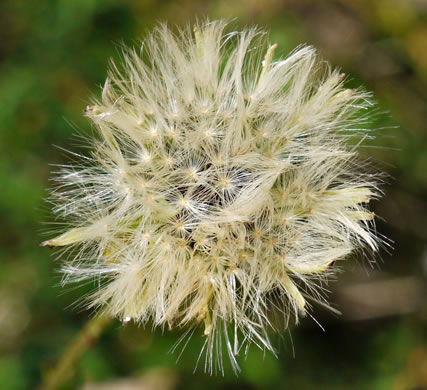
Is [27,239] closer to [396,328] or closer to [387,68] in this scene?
[396,328]

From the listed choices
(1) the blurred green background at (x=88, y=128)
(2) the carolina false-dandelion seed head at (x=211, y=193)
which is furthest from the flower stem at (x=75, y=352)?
(1) the blurred green background at (x=88, y=128)

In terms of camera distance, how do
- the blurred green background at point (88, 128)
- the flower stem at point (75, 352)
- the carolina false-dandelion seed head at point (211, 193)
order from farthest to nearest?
the blurred green background at point (88, 128) → the flower stem at point (75, 352) → the carolina false-dandelion seed head at point (211, 193)

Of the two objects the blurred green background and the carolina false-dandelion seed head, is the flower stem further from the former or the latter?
the blurred green background

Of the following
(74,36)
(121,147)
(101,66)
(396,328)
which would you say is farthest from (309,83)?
(396,328)

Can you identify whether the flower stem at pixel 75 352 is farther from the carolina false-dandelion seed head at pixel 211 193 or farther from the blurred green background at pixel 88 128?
the blurred green background at pixel 88 128

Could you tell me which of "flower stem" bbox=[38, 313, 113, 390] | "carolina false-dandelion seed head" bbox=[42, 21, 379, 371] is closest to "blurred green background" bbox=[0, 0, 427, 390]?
"flower stem" bbox=[38, 313, 113, 390]

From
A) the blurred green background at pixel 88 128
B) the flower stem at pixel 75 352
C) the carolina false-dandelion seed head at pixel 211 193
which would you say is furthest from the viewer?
the blurred green background at pixel 88 128

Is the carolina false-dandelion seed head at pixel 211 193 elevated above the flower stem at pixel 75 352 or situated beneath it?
elevated above

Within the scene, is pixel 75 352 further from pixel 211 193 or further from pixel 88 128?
pixel 88 128
